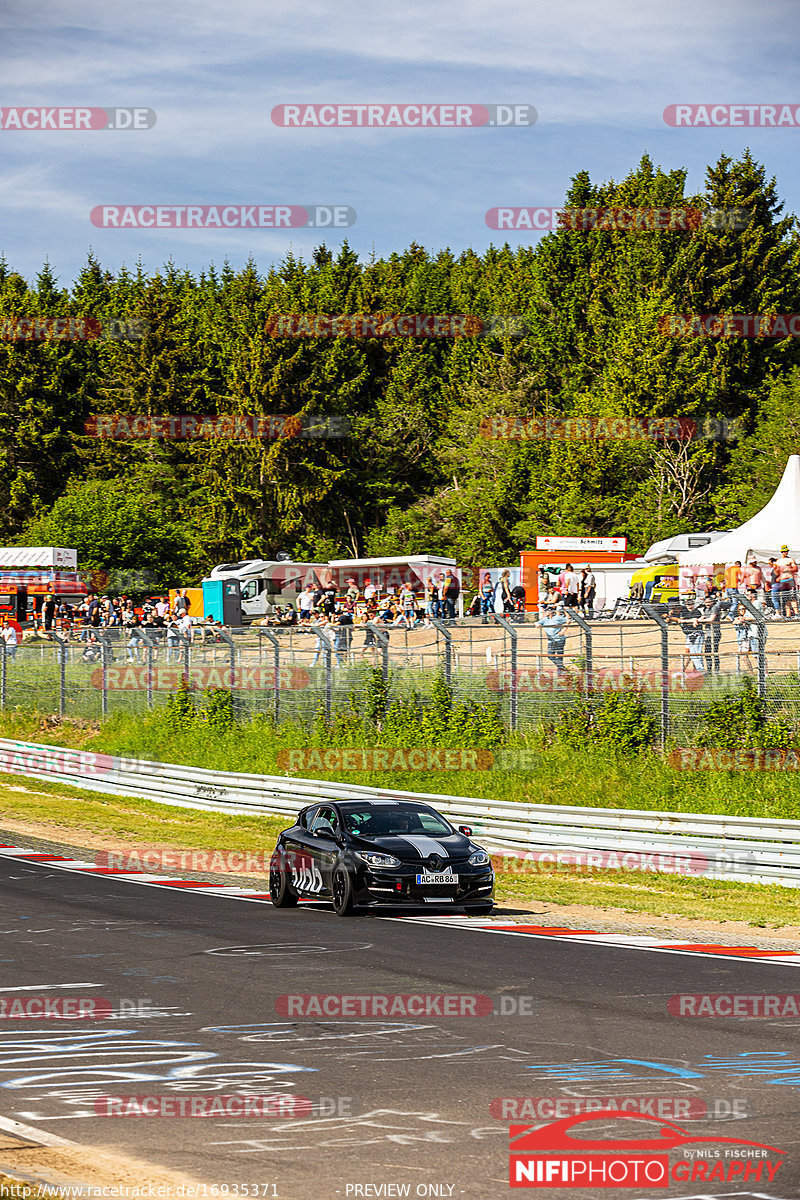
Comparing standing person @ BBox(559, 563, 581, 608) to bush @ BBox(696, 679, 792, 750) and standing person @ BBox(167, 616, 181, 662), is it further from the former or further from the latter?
bush @ BBox(696, 679, 792, 750)

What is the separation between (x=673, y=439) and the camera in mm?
65125

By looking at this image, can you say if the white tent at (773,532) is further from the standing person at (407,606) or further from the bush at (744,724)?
the bush at (744,724)

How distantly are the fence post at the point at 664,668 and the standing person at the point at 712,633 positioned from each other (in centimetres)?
58

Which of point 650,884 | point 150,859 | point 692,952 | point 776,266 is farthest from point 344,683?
point 776,266

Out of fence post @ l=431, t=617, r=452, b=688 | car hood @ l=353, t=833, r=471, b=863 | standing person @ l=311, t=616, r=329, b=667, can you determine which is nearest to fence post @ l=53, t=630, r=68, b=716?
standing person @ l=311, t=616, r=329, b=667

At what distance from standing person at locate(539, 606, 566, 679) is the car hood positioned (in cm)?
786

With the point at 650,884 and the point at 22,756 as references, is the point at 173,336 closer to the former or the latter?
the point at 22,756

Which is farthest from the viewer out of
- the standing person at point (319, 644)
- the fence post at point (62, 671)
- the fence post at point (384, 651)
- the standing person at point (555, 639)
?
the fence post at point (62, 671)

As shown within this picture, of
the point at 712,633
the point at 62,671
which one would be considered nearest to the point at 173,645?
the point at 62,671

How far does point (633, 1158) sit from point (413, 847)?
9.27 meters

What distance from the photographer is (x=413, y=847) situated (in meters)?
15.7

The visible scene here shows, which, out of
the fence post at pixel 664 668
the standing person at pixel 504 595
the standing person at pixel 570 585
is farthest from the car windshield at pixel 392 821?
the standing person at pixel 504 595

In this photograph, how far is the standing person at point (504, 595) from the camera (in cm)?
4172

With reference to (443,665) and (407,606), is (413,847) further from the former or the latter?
(407,606)
